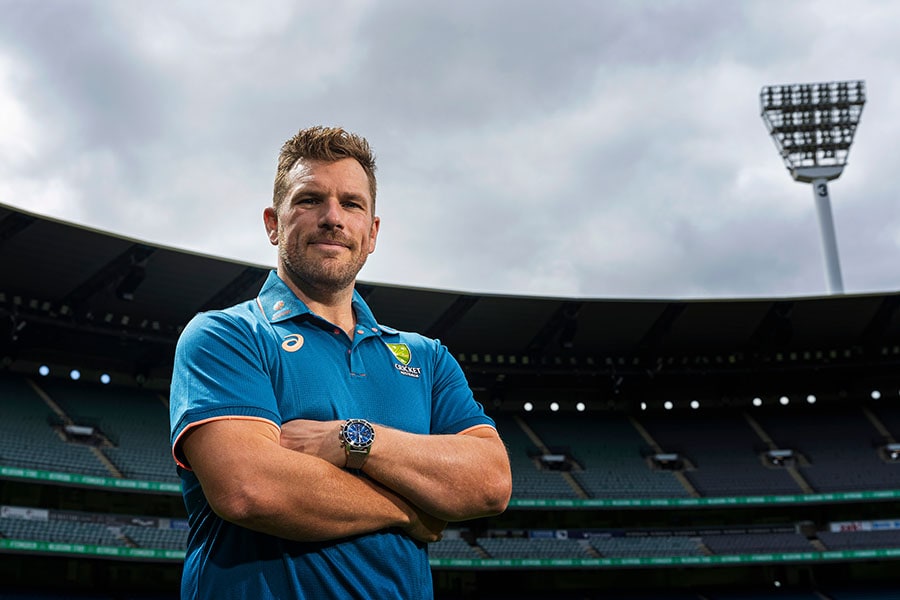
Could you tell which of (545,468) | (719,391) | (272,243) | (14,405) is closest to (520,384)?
(545,468)

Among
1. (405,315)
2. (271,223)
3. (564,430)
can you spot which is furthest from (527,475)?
(271,223)

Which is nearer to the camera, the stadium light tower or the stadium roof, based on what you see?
the stadium roof

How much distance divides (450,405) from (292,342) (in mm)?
725

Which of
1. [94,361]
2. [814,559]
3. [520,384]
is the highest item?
[520,384]

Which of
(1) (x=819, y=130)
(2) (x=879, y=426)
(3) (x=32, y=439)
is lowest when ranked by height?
(3) (x=32, y=439)

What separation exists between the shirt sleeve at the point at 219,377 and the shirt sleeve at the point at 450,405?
2.46ft

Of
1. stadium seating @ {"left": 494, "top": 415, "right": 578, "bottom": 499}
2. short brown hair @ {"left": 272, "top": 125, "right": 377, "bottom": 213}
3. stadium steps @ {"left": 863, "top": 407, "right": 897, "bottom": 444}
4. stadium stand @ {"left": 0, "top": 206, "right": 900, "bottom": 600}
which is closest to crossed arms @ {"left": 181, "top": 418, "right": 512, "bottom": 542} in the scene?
short brown hair @ {"left": 272, "top": 125, "right": 377, "bottom": 213}

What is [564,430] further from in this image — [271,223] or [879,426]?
[271,223]

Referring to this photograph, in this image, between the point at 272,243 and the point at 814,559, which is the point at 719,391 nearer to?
the point at 814,559

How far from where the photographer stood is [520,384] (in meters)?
35.1

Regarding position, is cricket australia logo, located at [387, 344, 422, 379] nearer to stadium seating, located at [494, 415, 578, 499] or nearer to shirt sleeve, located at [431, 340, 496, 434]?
shirt sleeve, located at [431, 340, 496, 434]

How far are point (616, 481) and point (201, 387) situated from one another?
101 ft

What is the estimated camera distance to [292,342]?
253 cm

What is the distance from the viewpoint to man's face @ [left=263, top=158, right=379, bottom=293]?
2.62 m
